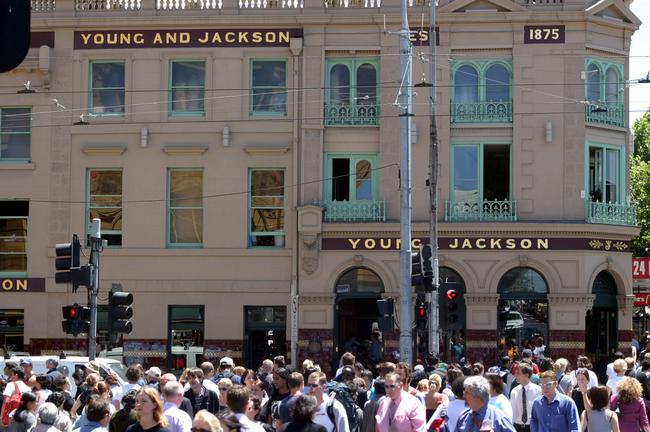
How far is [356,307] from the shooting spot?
3778cm

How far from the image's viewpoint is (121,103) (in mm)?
38812

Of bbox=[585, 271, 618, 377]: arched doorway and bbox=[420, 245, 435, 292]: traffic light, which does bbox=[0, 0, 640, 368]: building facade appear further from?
bbox=[420, 245, 435, 292]: traffic light

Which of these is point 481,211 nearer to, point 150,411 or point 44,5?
point 44,5

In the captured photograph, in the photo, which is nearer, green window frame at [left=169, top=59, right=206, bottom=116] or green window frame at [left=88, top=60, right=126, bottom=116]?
green window frame at [left=169, top=59, right=206, bottom=116]

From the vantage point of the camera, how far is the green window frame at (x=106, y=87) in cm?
3884

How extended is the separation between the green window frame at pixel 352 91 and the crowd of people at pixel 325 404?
19057 mm

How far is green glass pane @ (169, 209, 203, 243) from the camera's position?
126ft

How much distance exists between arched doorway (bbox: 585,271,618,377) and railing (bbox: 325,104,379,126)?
872cm

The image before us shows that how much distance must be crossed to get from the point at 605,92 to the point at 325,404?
2674 cm

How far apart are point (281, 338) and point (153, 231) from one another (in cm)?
523

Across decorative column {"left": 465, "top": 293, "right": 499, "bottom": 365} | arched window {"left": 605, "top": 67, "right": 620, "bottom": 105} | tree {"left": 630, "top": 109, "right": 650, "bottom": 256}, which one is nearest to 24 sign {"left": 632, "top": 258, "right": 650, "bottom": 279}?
arched window {"left": 605, "top": 67, "right": 620, "bottom": 105}

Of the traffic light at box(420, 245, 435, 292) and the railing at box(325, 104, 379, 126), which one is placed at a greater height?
the railing at box(325, 104, 379, 126)

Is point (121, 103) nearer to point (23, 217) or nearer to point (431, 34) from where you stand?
point (23, 217)

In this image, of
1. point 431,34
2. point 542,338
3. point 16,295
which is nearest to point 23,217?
point 16,295
